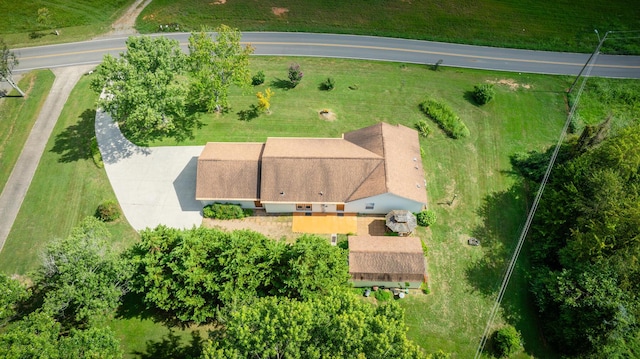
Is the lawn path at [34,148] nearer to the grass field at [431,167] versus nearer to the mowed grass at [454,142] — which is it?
the grass field at [431,167]

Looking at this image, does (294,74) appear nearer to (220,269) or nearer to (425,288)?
(220,269)

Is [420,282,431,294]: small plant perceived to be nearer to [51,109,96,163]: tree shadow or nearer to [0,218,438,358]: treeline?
[0,218,438,358]: treeline

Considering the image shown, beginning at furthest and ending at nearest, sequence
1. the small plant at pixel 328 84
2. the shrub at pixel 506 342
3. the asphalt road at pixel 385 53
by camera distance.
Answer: the asphalt road at pixel 385 53 → the small plant at pixel 328 84 → the shrub at pixel 506 342

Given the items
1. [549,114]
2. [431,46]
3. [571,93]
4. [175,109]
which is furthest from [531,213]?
[175,109]

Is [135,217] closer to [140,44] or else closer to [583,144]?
[140,44]

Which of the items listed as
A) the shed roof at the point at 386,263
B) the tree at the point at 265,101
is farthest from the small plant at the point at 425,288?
the tree at the point at 265,101

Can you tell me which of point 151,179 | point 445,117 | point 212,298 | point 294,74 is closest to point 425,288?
point 212,298
